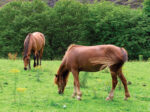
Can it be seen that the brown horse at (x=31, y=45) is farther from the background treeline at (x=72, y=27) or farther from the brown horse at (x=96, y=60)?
the background treeline at (x=72, y=27)

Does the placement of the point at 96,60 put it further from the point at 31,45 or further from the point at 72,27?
the point at 72,27

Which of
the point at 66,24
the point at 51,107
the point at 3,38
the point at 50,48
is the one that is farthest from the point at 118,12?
the point at 51,107

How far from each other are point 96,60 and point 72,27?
3557 cm

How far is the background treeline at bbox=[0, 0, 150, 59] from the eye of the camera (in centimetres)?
4122

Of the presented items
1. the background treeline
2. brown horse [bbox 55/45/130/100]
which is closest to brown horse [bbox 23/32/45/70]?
brown horse [bbox 55/45/130/100]

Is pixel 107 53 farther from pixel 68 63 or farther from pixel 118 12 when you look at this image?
pixel 118 12

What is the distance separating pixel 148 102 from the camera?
7922mm

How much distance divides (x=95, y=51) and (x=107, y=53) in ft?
1.29

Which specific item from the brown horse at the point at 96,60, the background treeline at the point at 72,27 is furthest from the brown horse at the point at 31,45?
the background treeline at the point at 72,27

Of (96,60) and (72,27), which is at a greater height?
(96,60)

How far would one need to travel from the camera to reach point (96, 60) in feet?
25.7

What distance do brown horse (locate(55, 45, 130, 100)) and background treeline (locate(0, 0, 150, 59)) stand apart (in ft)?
107

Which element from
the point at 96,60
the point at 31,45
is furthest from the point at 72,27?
the point at 96,60

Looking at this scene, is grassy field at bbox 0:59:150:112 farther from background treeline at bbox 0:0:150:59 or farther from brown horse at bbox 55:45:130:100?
background treeline at bbox 0:0:150:59
